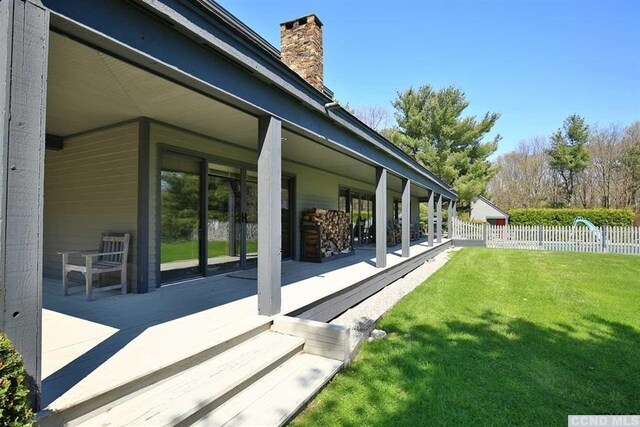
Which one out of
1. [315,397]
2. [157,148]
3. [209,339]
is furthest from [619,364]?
Result: [157,148]

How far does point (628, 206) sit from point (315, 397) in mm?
31524

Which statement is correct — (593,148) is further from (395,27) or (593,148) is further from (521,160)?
(395,27)

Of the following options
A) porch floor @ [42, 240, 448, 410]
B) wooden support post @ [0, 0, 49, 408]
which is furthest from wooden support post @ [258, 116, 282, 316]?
wooden support post @ [0, 0, 49, 408]

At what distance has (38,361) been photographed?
1.63 m

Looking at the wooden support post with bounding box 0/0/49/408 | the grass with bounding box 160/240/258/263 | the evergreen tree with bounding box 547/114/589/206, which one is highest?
the evergreen tree with bounding box 547/114/589/206

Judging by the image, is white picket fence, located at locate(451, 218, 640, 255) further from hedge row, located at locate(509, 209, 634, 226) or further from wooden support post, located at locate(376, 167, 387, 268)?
wooden support post, located at locate(376, 167, 387, 268)

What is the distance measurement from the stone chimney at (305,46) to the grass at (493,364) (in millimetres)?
4169

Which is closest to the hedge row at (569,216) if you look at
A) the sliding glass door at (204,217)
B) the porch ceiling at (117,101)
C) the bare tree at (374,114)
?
the bare tree at (374,114)

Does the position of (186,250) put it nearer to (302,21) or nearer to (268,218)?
(268,218)

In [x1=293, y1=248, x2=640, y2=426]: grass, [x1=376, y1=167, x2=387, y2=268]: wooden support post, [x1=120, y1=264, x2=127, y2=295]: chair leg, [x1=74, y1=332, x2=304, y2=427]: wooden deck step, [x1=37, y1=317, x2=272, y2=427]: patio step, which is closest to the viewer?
[x1=37, y1=317, x2=272, y2=427]: patio step

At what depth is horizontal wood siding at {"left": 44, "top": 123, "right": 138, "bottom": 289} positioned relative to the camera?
4539mm

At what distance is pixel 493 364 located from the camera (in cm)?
309

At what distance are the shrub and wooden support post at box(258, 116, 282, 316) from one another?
2028mm

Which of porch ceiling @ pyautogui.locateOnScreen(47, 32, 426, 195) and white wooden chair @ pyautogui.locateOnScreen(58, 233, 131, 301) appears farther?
white wooden chair @ pyautogui.locateOnScreen(58, 233, 131, 301)
